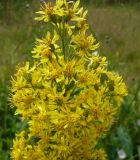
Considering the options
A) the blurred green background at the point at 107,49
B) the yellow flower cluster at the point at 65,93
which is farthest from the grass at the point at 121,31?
the yellow flower cluster at the point at 65,93

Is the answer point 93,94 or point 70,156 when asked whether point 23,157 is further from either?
point 93,94

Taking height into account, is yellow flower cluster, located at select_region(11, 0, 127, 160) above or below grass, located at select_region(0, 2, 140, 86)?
above

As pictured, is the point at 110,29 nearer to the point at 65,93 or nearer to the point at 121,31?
the point at 121,31

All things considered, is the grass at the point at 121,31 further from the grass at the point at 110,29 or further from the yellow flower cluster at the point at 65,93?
the yellow flower cluster at the point at 65,93

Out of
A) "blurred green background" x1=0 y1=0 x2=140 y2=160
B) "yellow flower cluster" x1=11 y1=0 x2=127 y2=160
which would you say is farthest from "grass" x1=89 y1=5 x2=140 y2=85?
"yellow flower cluster" x1=11 y1=0 x2=127 y2=160

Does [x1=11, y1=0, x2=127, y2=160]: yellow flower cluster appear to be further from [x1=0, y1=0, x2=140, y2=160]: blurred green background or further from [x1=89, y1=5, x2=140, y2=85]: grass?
[x1=89, y1=5, x2=140, y2=85]: grass

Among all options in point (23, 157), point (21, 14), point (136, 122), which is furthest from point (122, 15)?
point (23, 157)

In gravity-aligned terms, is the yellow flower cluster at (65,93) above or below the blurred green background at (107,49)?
above

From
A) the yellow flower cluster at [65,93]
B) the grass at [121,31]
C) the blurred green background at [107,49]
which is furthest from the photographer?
the grass at [121,31]
